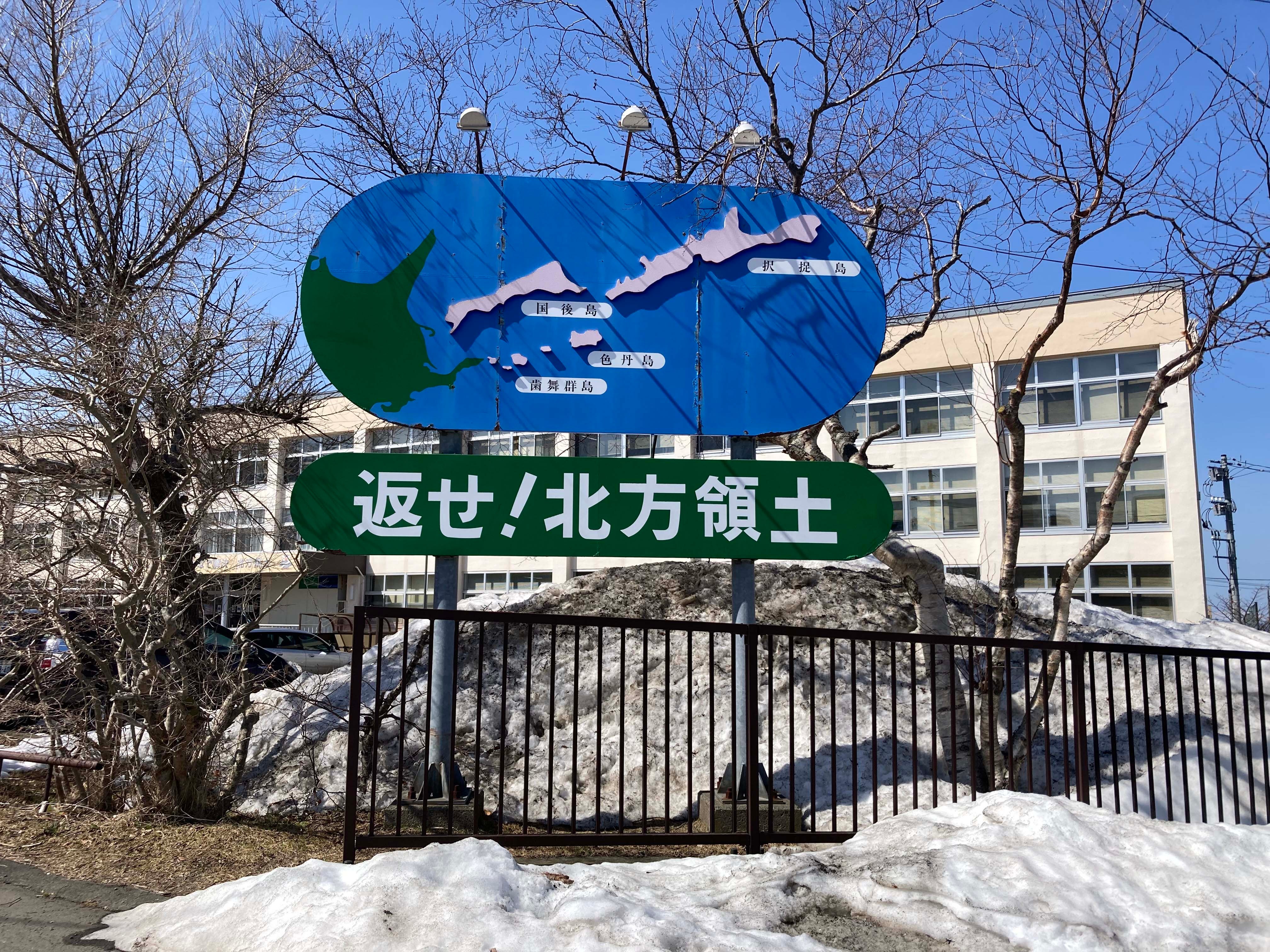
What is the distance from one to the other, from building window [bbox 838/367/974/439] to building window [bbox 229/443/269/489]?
68.2 ft

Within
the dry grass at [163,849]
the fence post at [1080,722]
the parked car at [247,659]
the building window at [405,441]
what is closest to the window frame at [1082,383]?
the building window at [405,441]

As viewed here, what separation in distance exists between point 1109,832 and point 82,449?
7411 mm

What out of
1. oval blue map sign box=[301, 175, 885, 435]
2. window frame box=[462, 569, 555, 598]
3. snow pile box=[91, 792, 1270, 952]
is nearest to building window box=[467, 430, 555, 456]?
window frame box=[462, 569, 555, 598]

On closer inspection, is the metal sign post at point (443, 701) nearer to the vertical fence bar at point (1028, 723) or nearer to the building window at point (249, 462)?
the building window at point (249, 462)

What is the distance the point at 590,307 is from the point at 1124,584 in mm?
23210

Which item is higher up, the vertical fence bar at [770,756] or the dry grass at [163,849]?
the vertical fence bar at [770,756]

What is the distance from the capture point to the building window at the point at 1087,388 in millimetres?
25625

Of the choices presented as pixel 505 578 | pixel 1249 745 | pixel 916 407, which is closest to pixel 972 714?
pixel 1249 745

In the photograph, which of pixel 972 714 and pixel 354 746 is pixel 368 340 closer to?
pixel 354 746

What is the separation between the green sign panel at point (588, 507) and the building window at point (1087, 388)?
65.3ft

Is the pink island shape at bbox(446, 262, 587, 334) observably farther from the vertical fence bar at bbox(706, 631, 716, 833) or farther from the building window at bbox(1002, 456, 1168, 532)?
the building window at bbox(1002, 456, 1168, 532)

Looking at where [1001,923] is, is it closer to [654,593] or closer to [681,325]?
[681,325]

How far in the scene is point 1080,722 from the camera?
5906 millimetres

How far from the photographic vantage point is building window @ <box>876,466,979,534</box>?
89.0 ft
